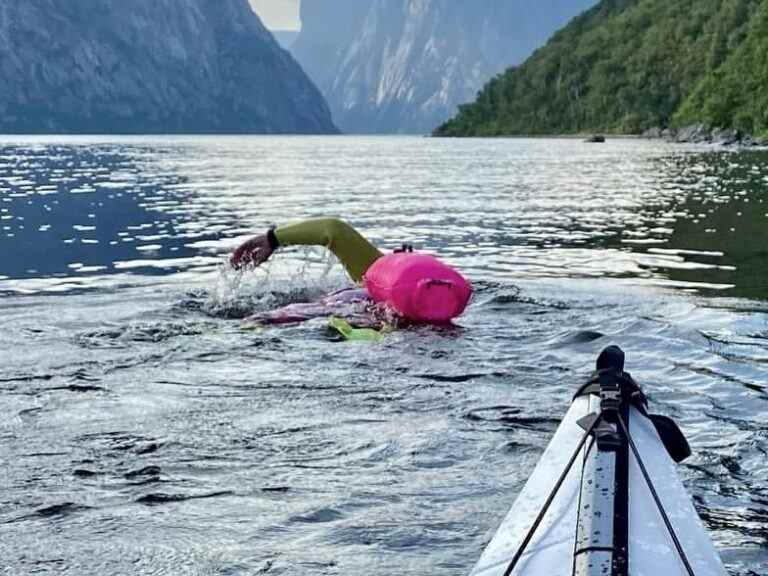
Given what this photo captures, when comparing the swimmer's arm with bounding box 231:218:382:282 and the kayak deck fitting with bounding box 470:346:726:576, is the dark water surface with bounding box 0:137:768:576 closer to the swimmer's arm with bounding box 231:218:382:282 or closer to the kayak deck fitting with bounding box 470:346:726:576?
the kayak deck fitting with bounding box 470:346:726:576

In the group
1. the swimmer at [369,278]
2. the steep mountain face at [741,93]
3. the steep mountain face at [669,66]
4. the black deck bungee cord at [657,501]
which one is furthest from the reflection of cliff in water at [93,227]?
the steep mountain face at [669,66]

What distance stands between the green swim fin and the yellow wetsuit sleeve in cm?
192

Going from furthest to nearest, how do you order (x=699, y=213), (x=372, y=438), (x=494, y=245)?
(x=699, y=213) < (x=494, y=245) < (x=372, y=438)

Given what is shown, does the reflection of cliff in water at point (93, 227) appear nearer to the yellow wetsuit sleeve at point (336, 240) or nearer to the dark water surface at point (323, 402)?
the dark water surface at point (323, 402)

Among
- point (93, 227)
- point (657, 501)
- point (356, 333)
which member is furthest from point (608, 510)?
point (93, 227)

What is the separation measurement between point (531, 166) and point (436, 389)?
2308 inches

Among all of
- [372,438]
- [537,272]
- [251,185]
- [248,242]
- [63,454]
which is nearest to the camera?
[63,454]

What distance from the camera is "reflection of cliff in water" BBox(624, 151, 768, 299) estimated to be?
1719 centimetres

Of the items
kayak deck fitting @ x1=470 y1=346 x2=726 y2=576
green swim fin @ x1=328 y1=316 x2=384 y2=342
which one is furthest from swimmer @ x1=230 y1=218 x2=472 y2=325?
kayak deck fitting @ x1=470 y1=346 x2=726 y2=576

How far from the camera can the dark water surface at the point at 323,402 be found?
592 centimetres

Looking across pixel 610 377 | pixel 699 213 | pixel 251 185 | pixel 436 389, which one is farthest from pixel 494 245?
pixel 251 185

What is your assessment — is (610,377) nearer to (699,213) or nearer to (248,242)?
(248,242)

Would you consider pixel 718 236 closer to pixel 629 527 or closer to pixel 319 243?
pixel 319 243

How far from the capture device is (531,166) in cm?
6644
